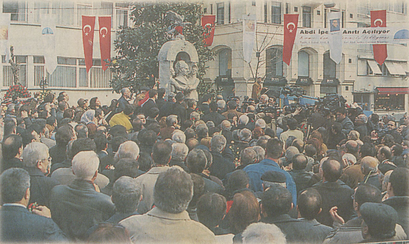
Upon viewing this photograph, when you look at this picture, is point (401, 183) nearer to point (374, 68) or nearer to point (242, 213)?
point (242, 213)

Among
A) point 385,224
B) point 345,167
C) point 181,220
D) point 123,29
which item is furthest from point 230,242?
point 123,29

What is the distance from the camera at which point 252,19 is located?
56.3ft

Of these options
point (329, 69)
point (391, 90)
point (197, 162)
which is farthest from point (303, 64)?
point (197, 162)

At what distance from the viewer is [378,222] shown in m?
3.52

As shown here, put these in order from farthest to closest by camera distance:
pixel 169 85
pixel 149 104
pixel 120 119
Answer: pixel 169 85
pixel 149 104
pixel 120 119

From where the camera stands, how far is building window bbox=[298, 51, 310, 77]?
99.6 ft

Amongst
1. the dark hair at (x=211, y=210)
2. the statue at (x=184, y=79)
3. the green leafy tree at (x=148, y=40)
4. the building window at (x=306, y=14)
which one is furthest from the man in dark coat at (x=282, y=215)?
the building window at (x=306, y=14)

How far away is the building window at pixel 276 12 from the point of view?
26.3 m

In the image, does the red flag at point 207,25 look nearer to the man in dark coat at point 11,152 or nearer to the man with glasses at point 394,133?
the man with glasses at point 394,133

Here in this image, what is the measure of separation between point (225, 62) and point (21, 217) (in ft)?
85.4

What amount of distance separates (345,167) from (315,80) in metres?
25.7

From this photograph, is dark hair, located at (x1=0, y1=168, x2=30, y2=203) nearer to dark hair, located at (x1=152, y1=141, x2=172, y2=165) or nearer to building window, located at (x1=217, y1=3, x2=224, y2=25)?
dark hair, located at (x1=152, y1=141, x2=172, y2=165)

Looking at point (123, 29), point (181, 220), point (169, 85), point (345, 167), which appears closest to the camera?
point (181, 220)

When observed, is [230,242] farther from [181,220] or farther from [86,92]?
[86,92]
